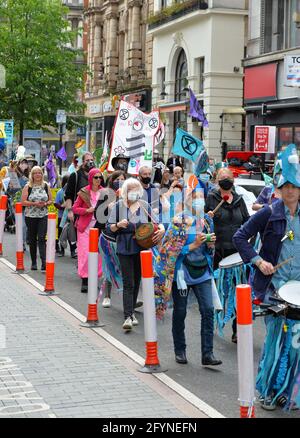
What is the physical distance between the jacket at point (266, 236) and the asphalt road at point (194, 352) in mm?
922

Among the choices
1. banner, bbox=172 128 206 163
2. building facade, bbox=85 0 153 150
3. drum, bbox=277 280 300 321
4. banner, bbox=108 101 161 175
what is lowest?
drum, bbox=277 280 300 321

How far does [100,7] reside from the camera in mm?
56438

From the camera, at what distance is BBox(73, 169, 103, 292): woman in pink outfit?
12453 millimetres

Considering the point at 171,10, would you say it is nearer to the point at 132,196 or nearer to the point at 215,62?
the point at 215,62

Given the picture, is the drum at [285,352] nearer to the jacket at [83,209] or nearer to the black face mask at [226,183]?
the black face mask at [226,183]

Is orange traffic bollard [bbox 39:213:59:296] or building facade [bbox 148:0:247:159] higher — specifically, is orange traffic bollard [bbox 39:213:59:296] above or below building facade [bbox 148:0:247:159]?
below

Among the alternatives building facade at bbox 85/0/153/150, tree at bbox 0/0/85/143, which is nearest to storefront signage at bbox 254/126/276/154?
tree at bbox 0/0/85/143

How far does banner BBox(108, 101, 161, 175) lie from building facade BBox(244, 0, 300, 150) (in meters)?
11.3

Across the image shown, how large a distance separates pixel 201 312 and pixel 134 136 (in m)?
9.13

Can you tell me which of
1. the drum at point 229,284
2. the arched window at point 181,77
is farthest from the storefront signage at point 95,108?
the drum at point 229,284

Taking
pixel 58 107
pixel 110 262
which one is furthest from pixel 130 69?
pixel 110 262

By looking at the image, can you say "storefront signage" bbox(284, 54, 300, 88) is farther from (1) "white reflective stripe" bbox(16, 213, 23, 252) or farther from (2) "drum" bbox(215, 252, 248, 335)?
(2) "drum" bbox(215, 252, 248, 335)

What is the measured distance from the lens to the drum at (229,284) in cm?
928

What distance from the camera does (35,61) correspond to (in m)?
41.1
